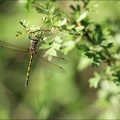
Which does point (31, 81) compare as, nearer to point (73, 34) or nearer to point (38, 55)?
point (38, 55)

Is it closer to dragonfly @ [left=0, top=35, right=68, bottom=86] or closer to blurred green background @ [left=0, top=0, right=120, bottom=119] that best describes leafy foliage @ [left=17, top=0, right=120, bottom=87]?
dragonfly @ [left=0, top=35, right=68, bottom=86]

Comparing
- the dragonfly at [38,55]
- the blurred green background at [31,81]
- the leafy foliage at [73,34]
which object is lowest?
the blurred green background at [31,81]

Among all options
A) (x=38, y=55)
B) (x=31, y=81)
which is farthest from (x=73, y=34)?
(x=31, y=81)

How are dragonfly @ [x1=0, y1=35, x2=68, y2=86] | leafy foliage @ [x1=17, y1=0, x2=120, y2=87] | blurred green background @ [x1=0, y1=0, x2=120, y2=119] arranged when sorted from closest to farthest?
leafy foliage @ [x1=17, y1=0, x2=120, y2=87], dragonfly @ [x1=0, y1=35, x2=68, y2=86], blurred green background @ [x1=0, y1=0, x2=120, y2=119]

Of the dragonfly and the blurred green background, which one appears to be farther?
the blurred green background

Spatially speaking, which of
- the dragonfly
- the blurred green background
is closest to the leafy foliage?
the dragonfly

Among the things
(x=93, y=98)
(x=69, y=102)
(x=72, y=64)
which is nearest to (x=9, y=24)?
(x=72, y=64)

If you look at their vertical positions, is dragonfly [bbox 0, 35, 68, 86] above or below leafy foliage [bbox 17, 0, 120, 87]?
below

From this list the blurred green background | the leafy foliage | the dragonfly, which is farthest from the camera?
the blurred green background

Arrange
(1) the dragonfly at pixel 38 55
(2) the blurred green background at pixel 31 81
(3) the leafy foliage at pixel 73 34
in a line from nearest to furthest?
(3) the leafy foliage at pixel 73 34 < (1) the dragonfly at pixel 38 55 < (2) the blurred green background at pixel 31 81

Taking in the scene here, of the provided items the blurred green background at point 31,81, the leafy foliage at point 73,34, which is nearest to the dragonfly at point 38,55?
the leafy foliage at point 73,34

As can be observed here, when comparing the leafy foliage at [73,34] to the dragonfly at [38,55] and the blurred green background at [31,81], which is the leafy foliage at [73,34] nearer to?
the dragonfly at [38,55]

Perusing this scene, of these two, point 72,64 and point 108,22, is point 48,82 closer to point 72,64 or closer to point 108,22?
point 72,64
